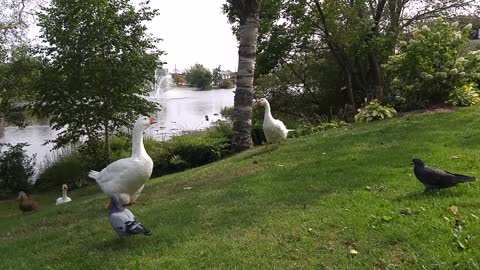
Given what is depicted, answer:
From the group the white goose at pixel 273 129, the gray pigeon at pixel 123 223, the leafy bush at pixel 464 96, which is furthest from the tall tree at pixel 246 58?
the gray pigeon at pixel 123 223

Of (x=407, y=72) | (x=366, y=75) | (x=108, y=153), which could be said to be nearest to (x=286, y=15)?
(x=366, y=75)

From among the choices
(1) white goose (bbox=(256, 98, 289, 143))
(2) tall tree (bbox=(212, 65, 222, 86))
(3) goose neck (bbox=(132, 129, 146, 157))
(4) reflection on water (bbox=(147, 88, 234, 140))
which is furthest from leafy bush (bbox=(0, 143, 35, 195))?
(2) tall tree (bbox=(212, 65, 222, 86))

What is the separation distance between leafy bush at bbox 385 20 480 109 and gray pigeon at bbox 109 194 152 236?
9.59 metres

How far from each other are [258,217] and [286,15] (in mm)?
13776

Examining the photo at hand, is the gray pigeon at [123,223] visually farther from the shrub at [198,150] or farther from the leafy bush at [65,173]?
the leafy bush at [65,173]

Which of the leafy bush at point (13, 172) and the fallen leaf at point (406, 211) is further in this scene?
the leafy bush at point (13, 172)

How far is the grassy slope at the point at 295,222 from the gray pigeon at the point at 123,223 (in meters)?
0.20

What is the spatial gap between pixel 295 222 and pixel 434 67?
30.5 ft

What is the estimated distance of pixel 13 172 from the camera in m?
14.0

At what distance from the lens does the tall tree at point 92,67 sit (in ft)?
42.3

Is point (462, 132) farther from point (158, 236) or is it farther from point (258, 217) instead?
point (158, 236)

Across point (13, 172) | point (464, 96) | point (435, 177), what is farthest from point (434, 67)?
point (13, 172)

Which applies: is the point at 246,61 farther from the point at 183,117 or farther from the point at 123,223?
the point at 183,117

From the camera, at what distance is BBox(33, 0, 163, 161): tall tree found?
42.3 ft
